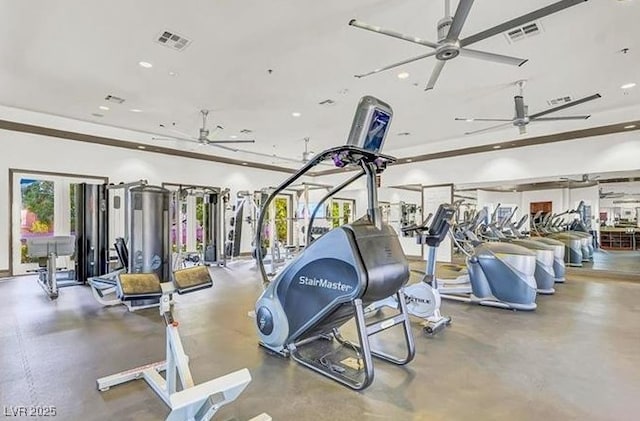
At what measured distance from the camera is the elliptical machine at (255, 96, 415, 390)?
254 cm

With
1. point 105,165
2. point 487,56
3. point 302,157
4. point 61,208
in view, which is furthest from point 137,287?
point 302,157

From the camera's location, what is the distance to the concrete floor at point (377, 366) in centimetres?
230

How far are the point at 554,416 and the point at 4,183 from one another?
9550 mm

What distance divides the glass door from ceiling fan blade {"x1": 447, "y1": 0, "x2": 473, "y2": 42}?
26.6 feet

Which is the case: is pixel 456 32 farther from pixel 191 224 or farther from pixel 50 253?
pixel 191 224

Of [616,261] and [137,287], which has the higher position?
[137,287]

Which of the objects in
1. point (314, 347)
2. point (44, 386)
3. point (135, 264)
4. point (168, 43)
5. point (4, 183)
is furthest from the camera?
point (4, 183)

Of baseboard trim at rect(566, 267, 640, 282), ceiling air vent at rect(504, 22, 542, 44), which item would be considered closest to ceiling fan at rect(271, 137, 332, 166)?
ceiling air vent at rect(504, 22, 542, 44)

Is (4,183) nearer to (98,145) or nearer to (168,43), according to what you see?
(98,145)

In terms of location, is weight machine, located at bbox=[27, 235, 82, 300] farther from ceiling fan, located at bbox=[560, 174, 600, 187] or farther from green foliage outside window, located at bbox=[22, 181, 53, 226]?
ceiling fan, located at bbox=[560, 174, 600, 187]

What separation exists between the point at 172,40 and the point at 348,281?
3.79 meters

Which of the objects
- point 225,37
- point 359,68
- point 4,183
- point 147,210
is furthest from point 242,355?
point 4,183

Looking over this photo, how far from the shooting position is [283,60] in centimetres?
485

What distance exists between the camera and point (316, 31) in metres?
4.08
